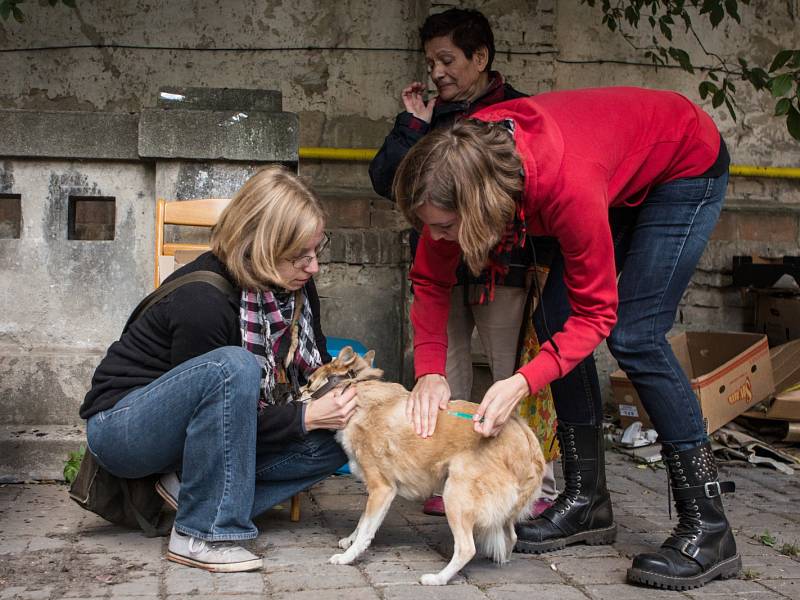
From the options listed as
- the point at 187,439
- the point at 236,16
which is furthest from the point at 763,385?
the point at 236,16

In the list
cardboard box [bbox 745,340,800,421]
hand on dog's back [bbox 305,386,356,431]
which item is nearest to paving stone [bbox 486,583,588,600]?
hand on dog's back [bbox 305,386,356,431]

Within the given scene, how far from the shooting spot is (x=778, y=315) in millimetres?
6352

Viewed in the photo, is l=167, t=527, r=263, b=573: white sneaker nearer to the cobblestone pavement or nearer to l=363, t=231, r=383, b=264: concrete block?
the cobblestone pavement

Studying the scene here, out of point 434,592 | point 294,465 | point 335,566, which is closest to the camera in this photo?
point 434,592

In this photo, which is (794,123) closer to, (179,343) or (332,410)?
(332,410)

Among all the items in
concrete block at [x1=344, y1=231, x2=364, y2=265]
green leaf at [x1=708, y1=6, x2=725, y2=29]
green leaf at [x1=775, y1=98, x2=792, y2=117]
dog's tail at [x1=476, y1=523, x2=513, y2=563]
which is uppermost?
green leaf at [x1=708, y1=6, x2=725, y2=29]

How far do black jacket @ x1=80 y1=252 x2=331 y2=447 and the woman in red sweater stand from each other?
50cm

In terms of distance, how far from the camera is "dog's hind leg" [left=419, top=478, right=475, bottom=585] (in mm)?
2828

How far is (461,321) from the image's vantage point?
3.87 metres

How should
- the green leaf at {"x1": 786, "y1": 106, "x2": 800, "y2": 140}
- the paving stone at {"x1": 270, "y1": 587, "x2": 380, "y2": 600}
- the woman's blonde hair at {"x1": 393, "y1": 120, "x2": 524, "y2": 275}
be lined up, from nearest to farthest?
the woman's blonde hair at {"x1": 393, "y1": 120, "x2": 524, "y2": 275}, the paving stone at {"x1": 270, "y1": 587, "x2": 380, "y2": 600}, the green leaf at {"x1": 786, "y1": 106, "x2": 800, "y2": 140}

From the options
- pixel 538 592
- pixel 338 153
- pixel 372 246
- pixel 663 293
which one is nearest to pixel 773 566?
pixel 538 592

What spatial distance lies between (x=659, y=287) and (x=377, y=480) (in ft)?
3.67

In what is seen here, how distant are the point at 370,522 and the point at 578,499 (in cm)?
80

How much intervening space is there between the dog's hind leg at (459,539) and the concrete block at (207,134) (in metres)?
2.05
